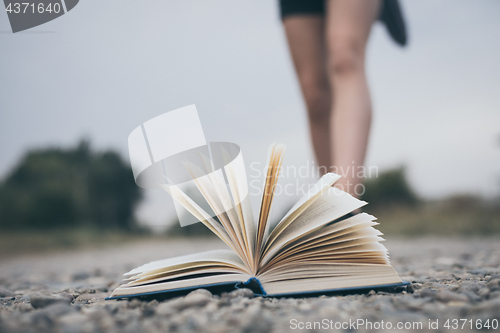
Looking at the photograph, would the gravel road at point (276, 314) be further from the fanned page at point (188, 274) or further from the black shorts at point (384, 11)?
the black shorts at point (384, 11)

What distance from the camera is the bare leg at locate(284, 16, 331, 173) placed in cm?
187

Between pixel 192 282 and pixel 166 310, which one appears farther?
pixel 192 282

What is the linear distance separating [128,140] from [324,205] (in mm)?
842

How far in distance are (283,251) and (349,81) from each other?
854 millimetres

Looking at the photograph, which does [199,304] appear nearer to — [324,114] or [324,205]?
[324,205]

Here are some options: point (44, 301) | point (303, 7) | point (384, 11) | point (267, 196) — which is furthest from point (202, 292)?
point (384, 11)

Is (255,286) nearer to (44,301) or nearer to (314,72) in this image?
(44,301)

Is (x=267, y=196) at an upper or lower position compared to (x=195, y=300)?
upper

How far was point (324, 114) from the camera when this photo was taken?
1.93m

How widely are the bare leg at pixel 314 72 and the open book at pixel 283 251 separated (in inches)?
35.2

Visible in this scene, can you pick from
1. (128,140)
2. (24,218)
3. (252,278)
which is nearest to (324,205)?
(252,278)

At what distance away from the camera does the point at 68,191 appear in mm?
16344

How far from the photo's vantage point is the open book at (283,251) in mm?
987

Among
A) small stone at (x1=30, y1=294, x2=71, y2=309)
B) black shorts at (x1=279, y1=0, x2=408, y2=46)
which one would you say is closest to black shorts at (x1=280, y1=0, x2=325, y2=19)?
black shorts at (x1=279, y1=0, x2=408, y2=46)
